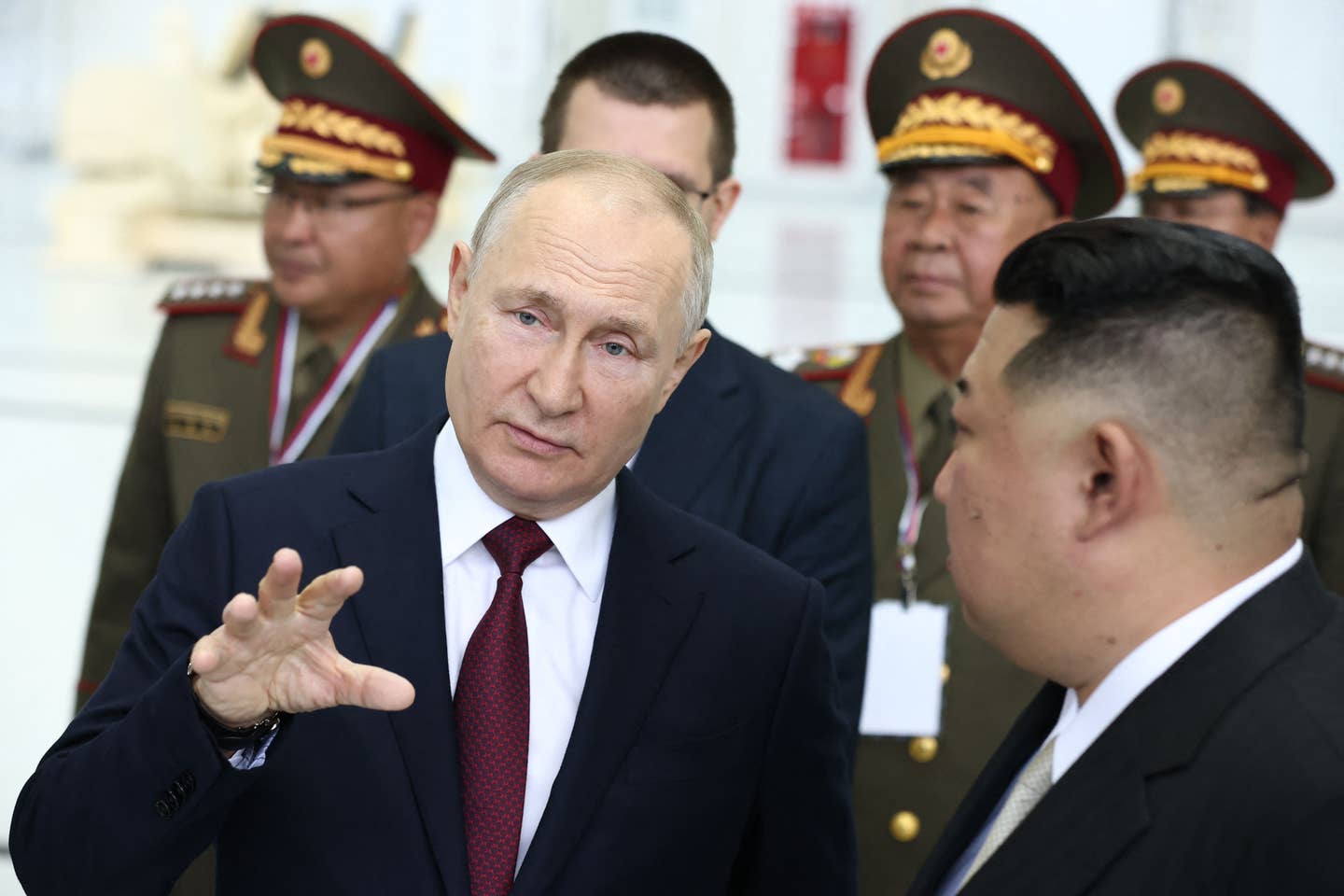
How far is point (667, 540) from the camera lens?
6.30 ft

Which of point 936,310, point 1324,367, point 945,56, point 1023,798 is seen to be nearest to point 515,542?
point 1023,798

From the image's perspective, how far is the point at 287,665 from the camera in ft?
4.99

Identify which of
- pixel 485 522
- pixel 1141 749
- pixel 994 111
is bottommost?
pixel 1141 749

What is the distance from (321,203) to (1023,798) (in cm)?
237

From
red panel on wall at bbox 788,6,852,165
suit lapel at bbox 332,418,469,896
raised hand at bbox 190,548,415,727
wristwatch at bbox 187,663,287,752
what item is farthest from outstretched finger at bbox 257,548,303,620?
red panel on wall at bbox 788,6,852,165

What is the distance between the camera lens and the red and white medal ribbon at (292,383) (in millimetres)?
3367

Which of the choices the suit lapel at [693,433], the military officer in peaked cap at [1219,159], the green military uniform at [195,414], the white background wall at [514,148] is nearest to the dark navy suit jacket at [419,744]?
the suit lapel at [693,433]

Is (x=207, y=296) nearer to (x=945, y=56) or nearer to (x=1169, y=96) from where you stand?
(x=945, y=56)

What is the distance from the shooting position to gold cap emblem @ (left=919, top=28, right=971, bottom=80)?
3229 millimetres

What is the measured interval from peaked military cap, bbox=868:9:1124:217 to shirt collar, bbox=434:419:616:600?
56.5 inches

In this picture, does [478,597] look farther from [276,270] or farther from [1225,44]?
[1225,44]

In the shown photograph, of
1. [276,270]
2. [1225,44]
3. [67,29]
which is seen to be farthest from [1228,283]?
[67,29]

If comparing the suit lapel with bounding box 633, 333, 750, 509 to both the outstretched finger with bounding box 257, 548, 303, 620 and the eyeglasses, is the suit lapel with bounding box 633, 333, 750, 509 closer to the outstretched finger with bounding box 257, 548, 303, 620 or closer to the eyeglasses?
the outstretched finger with bounding box 257, 548, 303, 620

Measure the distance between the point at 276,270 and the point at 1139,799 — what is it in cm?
246
